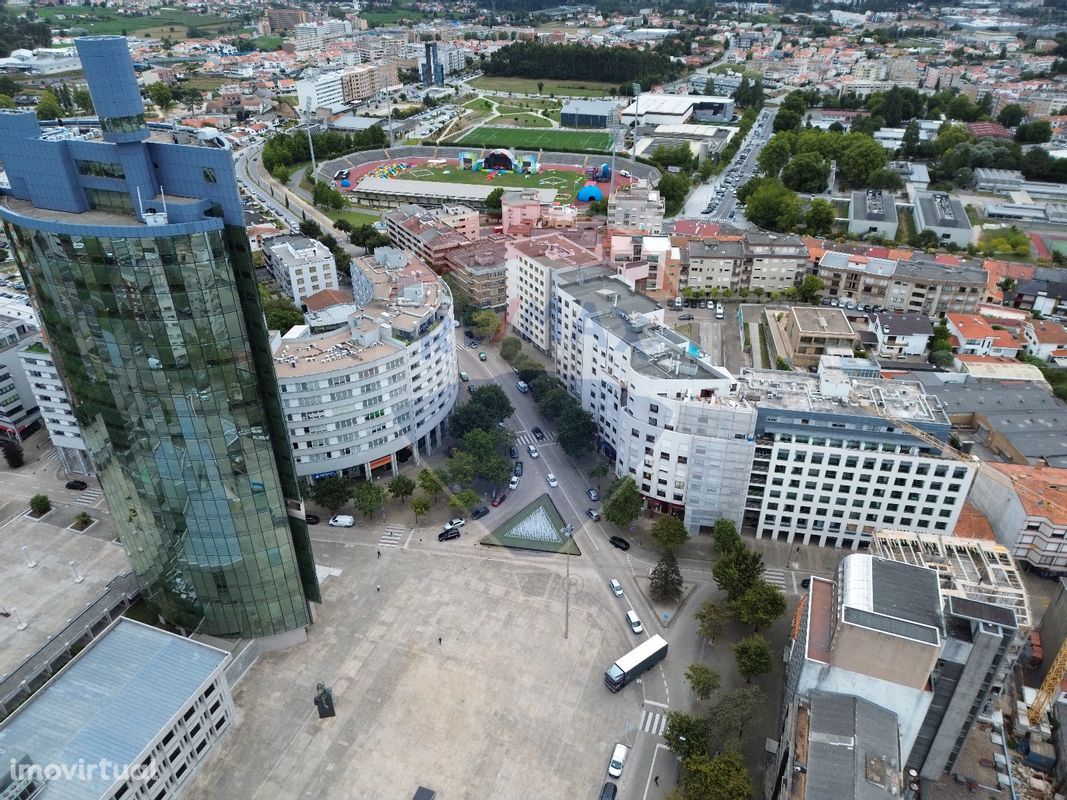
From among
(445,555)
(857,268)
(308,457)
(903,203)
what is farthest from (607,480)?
(903,203)

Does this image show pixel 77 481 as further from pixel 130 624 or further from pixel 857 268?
pixel 857 268

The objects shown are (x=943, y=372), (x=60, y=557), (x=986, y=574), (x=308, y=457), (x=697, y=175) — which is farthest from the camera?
(x=697, y=175)

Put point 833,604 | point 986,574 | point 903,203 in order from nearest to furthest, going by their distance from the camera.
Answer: point 833,604 < point 986,574 < point 903,203

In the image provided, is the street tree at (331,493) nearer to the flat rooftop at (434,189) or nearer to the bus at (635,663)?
the bus at (635,663)

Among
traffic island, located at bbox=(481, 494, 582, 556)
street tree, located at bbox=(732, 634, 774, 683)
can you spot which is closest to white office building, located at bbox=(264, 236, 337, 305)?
traffic island, located at bbox=(481, 494, 582, 556)

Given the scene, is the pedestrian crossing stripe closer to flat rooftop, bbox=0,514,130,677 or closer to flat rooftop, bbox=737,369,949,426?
→ flat rooftop, bbox=737,369,949,426

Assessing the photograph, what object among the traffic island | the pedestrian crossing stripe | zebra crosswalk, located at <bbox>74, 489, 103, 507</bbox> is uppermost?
zebra crosswalk, located at <bbox>74, 489, 103, 507</bbox>
